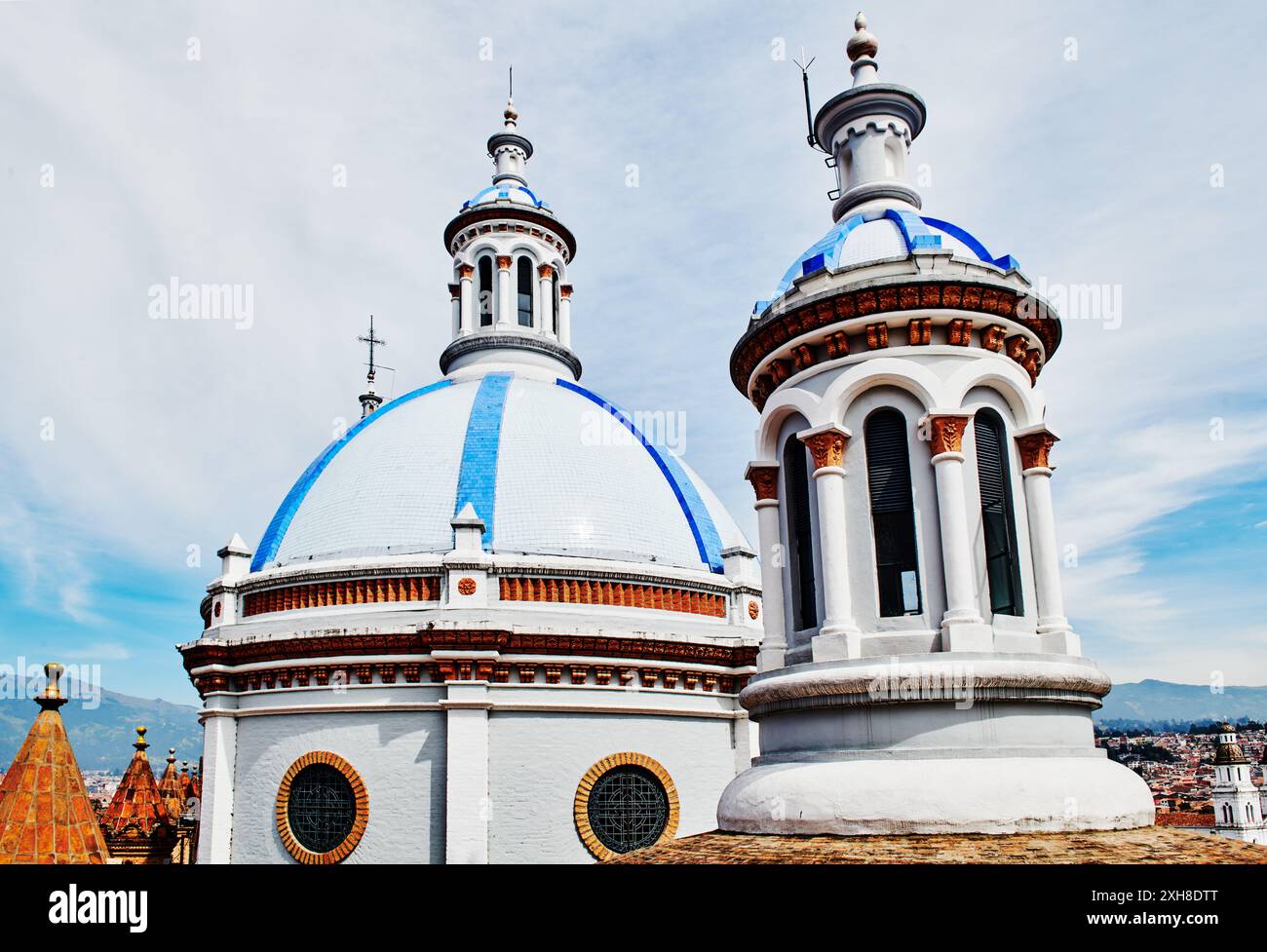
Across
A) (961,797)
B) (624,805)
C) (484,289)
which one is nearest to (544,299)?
(484,289)

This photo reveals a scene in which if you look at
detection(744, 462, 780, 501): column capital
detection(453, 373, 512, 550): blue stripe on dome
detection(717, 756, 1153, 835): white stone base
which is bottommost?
detection(717, 756, 1153, 835): white stone base

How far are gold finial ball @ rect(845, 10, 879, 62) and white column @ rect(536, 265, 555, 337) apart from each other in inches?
626

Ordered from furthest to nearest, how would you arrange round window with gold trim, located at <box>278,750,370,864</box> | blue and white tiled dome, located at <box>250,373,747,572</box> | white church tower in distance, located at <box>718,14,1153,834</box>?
blue and white tiled dome, located at <box>250,373,747,572</box>
round window with gold trim, located at <box>278,750,370,864</box>
white church tower in distance, located at <box>718,14,1153,834</box>

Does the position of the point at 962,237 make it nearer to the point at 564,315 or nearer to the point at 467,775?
the point at 467,775

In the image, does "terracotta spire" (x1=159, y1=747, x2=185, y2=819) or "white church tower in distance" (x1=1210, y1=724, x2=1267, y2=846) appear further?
"white church tower in distance" (x1=1210, y1=724, x2=1267, y2=846)

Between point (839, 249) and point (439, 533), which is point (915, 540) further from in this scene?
point (439, 533)

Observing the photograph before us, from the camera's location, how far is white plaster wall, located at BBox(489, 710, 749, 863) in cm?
1596

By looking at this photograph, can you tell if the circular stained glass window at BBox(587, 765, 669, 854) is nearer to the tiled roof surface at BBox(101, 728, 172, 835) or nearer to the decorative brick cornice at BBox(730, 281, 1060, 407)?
the decorative brick cornice at BBox(730, 281, 1060, 407)

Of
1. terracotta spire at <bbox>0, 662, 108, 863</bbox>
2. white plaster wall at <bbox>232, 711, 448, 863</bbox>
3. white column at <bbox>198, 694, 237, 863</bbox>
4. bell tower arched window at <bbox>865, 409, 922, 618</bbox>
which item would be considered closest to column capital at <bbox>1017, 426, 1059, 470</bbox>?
bell tower arched window at <bbox>865, 409, 922, 618</bbox>

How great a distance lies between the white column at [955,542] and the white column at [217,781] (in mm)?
15059

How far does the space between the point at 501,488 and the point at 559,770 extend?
5.52m

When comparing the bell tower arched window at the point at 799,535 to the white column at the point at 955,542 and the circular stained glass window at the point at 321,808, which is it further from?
the circular stained glass window at the point at 321,808

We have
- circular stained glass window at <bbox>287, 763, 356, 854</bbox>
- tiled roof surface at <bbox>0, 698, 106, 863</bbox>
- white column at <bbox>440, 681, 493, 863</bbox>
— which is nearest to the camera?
tiled roof surface at <bbox>0, 698, 106, 863</bbox>
